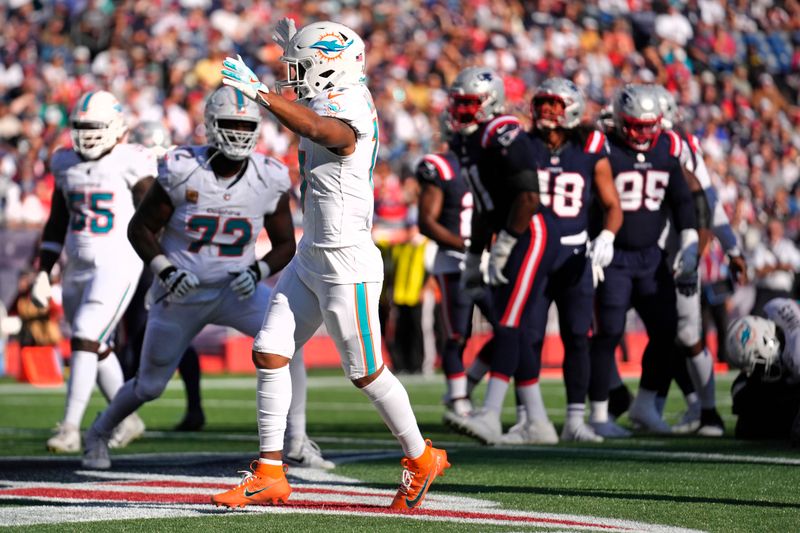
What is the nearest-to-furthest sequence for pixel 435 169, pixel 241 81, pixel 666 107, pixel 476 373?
pixel 241 81 < pixel 666 107 < pixel 435 169 < pixel 476 373

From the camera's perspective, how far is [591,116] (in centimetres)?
2228

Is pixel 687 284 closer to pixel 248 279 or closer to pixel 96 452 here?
pixel 248 279

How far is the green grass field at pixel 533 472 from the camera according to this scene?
5008 millimetres

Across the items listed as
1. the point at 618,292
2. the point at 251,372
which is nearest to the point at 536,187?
the point at 618,292

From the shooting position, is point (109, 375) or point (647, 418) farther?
point (647, 418)

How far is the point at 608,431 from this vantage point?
855 centimetres

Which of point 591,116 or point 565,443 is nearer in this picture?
point 565,443

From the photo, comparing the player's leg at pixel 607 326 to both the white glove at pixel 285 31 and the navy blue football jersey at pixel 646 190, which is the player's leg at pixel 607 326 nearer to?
the navy blue football jersey at pixel 646 190

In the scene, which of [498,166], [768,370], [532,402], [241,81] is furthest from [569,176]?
[241,81]

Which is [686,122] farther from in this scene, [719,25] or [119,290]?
[119,290]

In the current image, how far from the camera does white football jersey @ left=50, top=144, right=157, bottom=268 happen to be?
833cm

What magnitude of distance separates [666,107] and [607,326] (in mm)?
1440

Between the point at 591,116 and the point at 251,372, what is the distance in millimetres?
8227

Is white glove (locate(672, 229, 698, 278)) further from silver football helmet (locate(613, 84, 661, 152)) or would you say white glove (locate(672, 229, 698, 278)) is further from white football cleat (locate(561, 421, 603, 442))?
white football cleat (locate(561, 421, 603, 442))
